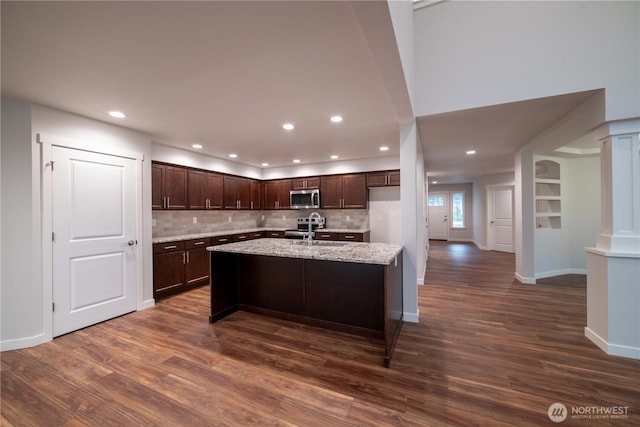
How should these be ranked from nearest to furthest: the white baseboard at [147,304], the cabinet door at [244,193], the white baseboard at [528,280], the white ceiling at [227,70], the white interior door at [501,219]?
the white ceiling at [227,70]
the white baseboard at [147,304]
the white baseboard at [528,280]
the cabinet door at [244,193]
the white interior door at [501,219]

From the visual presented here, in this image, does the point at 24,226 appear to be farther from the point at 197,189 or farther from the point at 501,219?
the point at 501,219

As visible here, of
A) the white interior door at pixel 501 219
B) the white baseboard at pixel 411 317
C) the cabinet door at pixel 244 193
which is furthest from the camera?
the white interior door at pixel 501 219

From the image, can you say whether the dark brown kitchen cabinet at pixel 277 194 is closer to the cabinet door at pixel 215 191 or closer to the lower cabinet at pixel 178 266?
the cabinet door at pixel 215 191

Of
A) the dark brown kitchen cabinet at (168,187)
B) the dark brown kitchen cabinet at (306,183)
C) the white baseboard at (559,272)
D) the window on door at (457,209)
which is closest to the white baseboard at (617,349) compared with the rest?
the white baseboard at (559,272)

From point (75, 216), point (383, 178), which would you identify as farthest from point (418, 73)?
point (75, 216)

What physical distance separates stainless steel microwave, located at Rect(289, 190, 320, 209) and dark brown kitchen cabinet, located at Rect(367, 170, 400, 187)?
1.26 m

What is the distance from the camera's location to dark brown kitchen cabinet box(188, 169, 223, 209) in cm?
464

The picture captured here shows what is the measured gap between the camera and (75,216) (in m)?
2.82

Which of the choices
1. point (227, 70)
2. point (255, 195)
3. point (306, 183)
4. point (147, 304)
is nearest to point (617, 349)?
point (227, 70)

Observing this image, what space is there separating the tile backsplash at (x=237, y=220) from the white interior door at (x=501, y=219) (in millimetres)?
4932

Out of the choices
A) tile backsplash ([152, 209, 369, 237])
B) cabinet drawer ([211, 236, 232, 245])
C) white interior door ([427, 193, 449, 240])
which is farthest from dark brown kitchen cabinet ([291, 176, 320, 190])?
white interior door ([427, 193, 449, 240])

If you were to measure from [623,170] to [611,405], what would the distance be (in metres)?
1.98

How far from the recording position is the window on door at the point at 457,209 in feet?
33.3

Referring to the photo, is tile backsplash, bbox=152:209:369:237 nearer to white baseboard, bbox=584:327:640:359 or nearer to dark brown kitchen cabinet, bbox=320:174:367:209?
dark brown kitchen cabinet, bbox=320:174:367:209
